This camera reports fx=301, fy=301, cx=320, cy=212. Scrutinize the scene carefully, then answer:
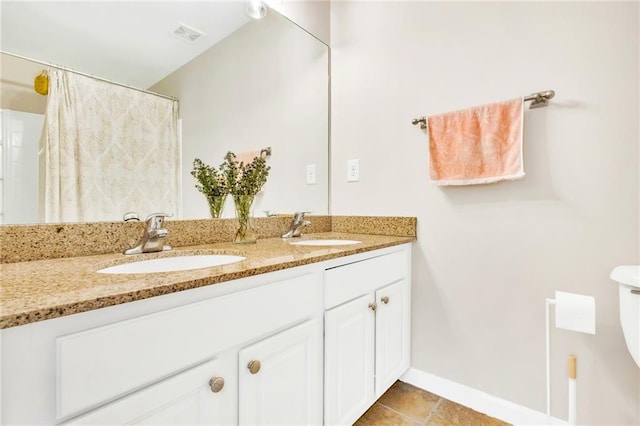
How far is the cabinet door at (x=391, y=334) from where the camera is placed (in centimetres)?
128

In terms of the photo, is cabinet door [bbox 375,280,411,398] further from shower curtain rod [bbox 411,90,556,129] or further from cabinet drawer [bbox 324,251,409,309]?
shower curtain rod [bbox 411,90,556,129]

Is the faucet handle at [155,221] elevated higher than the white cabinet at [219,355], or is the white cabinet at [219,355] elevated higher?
the faucet handle at [155,221]

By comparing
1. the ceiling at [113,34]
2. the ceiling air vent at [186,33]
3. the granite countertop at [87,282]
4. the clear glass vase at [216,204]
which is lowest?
the granite countertop at [87,282]

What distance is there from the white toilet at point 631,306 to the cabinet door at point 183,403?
114 centimetres

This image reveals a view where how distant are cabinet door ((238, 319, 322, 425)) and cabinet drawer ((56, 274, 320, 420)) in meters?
0.06

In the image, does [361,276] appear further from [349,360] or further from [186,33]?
[186,33]

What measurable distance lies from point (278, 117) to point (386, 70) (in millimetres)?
640

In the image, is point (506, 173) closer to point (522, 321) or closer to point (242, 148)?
point (522, 321)

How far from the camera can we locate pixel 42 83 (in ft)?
3.02

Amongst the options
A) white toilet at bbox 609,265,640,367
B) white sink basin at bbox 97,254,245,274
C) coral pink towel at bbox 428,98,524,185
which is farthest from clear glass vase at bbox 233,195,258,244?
white toilet at bbox 609,265,640,367

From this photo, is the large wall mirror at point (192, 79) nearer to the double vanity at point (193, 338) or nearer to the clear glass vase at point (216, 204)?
the clear glass vase at point (216, 204)

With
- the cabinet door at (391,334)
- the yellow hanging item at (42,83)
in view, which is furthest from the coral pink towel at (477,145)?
the yellow hanging item at (42,83)

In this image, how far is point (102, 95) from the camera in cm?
104

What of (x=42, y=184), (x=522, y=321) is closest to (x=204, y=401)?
(x=42, y=184)
